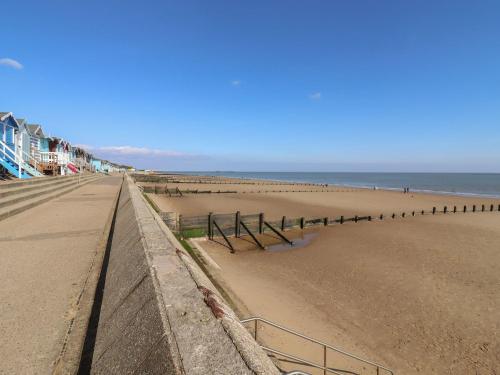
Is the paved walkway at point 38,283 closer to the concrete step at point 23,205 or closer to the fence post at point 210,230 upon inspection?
the concrete step at point 23,205

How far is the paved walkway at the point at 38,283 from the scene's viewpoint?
3102 millimetres

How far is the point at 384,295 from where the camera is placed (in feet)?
30.6

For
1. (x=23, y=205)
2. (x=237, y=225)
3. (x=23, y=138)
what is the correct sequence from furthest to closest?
1. (x=23, y=138)
2. (x=237, y=225)
3. (x=23, y=205)

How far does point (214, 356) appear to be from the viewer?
6.08 feet

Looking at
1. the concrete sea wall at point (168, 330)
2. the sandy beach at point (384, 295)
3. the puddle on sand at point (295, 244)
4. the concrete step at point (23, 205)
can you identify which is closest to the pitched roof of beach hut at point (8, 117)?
the concrete step at point (23, 205)

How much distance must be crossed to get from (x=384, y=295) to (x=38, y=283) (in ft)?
31.4

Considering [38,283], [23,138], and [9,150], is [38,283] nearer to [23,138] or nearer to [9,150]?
[9,150]

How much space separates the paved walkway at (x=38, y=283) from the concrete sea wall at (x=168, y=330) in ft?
2.47

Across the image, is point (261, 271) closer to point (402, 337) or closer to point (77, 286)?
point (402, 337)

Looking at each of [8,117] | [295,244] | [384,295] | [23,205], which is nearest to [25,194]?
[23,205]

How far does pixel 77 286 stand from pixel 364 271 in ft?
34.3

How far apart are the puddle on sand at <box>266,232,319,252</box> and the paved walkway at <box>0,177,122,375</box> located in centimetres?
879

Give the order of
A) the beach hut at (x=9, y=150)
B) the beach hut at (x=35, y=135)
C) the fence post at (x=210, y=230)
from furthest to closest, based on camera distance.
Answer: the beach hut at (x=35, y=135)
the beach hut at (x=9, y=150)
the fence post at (x=210, y=230)

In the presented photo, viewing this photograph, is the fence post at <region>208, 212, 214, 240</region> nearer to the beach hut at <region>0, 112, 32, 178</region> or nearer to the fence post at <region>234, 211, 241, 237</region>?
the fence post at <region>234, 211, 241, 237</region>
